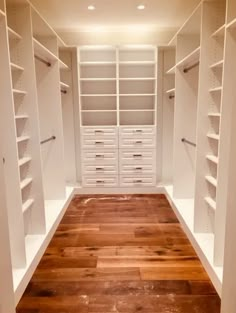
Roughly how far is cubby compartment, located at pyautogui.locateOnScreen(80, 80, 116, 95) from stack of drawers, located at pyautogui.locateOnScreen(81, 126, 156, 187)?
67 cm

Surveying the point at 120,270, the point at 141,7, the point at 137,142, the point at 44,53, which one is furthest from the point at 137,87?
the point at 120,270

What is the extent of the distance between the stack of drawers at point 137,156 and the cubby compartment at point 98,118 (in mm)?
418

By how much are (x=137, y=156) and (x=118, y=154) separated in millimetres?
305

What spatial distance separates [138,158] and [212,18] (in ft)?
7.91

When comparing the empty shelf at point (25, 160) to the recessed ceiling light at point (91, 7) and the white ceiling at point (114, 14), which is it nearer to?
the white ceiling at point (114, 14)

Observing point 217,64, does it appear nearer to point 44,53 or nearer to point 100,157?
point 44,53

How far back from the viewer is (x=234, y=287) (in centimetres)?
150

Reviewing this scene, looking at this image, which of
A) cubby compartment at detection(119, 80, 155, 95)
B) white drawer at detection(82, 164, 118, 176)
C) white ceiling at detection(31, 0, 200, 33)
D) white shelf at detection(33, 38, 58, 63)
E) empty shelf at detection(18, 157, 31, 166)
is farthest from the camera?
cubby compartment at detection(119, 80, 155, 95)

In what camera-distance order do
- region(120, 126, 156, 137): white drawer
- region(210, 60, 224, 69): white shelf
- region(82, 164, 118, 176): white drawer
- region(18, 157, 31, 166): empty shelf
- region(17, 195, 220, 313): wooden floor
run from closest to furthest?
region(17, 195, 220, 313): wooden floor < region(210, 60, 224, 69): white shelf < region(18, 157, 31, 166): empty shelf < region(120, 126, 156, 137): white drawer < region(82, 164, 118, 176): white drawer

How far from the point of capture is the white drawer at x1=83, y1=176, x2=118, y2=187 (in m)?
4.51

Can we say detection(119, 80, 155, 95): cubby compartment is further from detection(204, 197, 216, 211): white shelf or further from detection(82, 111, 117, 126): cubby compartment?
detection(204, 197, 216, 211): white shelf

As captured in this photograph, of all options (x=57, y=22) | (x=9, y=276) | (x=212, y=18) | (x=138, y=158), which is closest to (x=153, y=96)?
(x=138, y=158)

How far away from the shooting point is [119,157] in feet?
14.6

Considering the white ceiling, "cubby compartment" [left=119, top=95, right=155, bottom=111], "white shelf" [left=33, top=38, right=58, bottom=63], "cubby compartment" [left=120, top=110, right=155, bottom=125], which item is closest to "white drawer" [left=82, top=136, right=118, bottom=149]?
"cubby compartment" [left=120, top=110, right=155, bottom=125]
